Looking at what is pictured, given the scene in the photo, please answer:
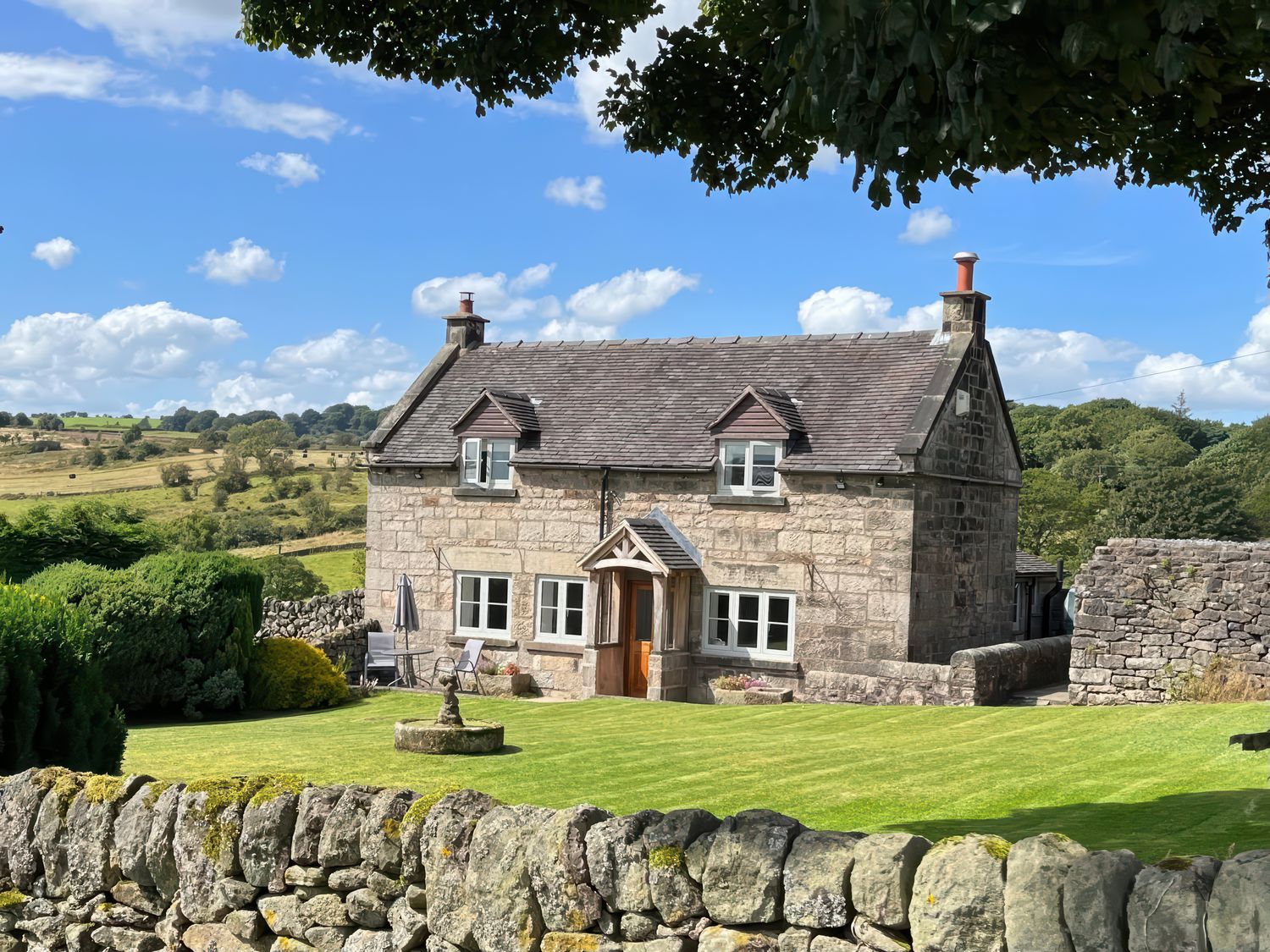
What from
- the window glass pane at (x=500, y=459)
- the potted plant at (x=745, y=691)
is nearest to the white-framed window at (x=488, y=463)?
the window glass pane at (x=500, y=459)

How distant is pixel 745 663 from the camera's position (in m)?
24.6

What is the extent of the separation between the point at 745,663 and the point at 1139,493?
32035 mm

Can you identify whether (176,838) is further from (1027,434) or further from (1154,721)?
(1027,434)

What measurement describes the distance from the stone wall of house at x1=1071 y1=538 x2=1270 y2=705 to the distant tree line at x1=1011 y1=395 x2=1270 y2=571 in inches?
856

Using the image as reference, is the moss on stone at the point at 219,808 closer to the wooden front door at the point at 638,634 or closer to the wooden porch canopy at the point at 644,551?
the wooden porch canopy at the point at 644,551

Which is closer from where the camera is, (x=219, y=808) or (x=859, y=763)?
(x=219, y=808)

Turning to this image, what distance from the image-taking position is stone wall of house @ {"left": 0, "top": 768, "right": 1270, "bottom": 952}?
4.66 meters

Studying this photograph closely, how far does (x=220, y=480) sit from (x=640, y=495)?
204 feet

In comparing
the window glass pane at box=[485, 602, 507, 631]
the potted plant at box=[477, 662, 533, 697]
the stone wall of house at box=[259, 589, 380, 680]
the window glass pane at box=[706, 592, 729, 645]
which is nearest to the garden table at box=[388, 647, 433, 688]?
the stone wall of house at box=[259, 589, 380, 680]

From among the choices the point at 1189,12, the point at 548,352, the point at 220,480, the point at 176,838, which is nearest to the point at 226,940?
the point at 176,838

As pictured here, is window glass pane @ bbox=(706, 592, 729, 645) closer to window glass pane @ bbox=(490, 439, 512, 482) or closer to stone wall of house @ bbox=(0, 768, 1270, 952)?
window glass pane @ bbox=(490, 439, 512, 482)

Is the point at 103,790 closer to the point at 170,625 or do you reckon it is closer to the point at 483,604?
the point at 170,625

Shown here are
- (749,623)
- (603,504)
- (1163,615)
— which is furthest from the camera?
(603,504)

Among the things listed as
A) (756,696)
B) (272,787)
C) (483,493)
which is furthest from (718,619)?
(272,787)
